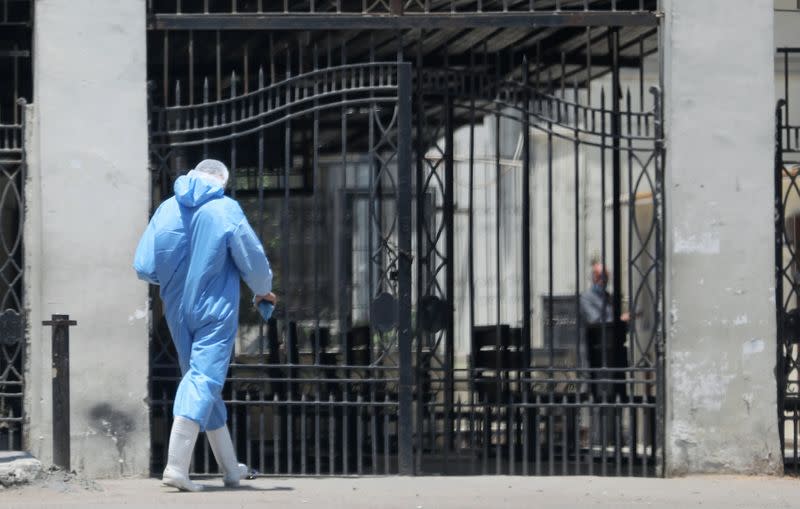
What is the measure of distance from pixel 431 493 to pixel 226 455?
1.11 metres

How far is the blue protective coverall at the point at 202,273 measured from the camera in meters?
7.55

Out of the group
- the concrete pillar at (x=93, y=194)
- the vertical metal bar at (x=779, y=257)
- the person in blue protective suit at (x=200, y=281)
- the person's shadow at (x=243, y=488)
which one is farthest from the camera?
the vertical metal bar at (x=779, y=257)

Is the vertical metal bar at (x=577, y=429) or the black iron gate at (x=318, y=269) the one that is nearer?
the black iron gate at (x=318, y=269)

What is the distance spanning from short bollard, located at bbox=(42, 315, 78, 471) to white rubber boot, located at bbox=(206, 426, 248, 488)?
75 cm

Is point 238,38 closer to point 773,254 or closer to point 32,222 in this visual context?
point 32,222

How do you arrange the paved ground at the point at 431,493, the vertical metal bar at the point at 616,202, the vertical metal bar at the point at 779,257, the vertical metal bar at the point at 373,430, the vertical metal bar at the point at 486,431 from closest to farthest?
the paved ground at the point at 431,493 < the vertical metal bar at the point at 373,430 < the vertical metal bar at the point at 779,257 < the vertical metal bar at the point at 486,431 < the vertical metal bar at the point at 616,202

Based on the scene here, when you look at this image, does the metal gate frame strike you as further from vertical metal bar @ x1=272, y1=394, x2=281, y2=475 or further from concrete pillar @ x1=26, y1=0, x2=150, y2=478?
vertical metal bar @ x1=272, y1=394, x2=281, y2=475

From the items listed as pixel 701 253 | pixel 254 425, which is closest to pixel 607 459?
pixel 701 253

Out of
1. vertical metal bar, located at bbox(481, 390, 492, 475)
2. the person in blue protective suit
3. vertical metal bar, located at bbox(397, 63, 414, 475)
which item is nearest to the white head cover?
the person in blue protective suit

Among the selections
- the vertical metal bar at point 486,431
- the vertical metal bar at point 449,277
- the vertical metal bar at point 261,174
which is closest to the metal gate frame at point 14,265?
the vertical metal bar at point 261,174

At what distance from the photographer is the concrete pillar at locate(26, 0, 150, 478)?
8508mm

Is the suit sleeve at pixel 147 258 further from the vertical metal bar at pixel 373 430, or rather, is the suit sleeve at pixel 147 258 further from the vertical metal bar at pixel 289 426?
the vertical metal bar at pixel 373 430

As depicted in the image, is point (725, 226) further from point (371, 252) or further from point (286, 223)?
point (286, 223)

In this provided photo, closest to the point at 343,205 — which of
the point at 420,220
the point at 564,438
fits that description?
the point at 420,220
